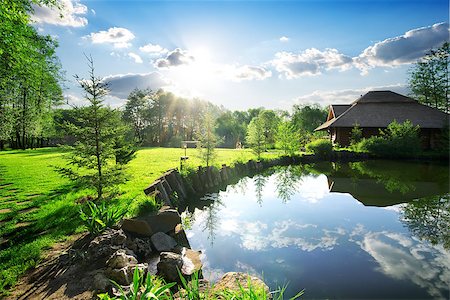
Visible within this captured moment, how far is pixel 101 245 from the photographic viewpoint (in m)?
4.75

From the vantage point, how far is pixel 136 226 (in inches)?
231

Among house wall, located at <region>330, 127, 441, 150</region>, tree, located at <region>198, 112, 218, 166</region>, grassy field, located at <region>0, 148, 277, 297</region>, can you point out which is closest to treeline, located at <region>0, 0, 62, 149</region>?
grassy field, located at <region>0, 148, 277, 297</region>

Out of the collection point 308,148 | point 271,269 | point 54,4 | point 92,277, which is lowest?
point 271,269

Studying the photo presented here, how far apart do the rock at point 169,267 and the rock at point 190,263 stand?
0.55ft

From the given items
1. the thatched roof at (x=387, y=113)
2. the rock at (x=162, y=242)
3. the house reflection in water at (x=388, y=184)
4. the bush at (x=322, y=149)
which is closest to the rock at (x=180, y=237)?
the rock at (x=162, y=242)

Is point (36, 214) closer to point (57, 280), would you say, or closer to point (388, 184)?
point (57, 280)

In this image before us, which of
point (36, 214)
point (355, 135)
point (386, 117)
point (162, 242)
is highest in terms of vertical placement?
point (386, 117)

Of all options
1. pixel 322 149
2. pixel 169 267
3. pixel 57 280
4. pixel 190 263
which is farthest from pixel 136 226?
pixel 322 149

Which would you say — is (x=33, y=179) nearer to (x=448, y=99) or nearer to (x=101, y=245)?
(x=101, y=245)

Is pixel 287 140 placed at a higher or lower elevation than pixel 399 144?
higher

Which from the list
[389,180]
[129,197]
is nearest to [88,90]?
[129,197]

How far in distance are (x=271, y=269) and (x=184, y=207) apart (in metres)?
5.31

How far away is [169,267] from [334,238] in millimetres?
4856

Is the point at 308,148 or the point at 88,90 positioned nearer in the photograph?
the point at 88,90
